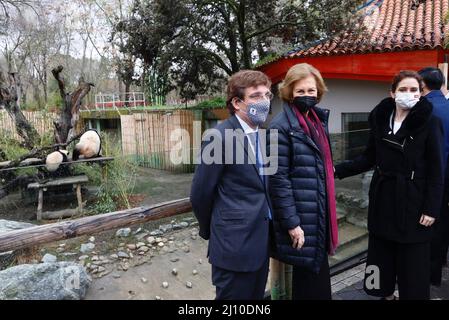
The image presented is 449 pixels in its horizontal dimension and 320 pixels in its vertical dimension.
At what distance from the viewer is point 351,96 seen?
9.04 meters

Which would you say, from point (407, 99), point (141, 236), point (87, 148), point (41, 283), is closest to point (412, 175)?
point (407, 99)

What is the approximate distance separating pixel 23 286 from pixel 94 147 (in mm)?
3678

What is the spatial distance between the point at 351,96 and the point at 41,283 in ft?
26.4

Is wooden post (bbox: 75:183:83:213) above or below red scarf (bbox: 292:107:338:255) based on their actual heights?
below

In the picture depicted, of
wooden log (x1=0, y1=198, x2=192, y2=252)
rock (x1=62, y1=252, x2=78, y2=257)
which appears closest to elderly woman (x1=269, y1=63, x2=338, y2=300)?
wooden log (x1=0, y1=198, x2=192, y2=252)

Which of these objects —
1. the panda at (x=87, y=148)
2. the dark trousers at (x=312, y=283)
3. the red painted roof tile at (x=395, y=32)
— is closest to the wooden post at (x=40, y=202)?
the panda at (x=87, y=148)

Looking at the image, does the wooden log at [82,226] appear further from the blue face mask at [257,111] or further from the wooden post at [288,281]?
the blue face mask at [257,111]

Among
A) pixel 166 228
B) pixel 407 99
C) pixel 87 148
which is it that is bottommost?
pixel 166 228

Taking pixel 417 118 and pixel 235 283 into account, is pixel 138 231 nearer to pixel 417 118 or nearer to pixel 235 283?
pixel 235 283

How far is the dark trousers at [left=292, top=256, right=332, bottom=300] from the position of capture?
6.95 feet

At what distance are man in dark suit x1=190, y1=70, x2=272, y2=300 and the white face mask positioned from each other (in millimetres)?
992

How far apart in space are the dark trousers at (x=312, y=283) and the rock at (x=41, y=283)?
2011mm

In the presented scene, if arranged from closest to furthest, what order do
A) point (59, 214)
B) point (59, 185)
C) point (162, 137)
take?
1. point (59, 214)
2. point (59, 185)
3. point (162, 137)

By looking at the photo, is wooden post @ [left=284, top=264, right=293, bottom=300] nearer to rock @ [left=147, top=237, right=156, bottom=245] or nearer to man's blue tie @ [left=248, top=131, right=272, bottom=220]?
man's blue tie @ [left=248, top=131, right=272, bottom=220]
